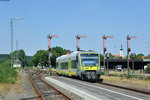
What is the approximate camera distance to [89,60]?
27047 millimetres

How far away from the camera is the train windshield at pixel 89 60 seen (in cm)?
2678

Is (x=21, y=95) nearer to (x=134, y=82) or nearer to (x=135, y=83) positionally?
(x=135, y=83)

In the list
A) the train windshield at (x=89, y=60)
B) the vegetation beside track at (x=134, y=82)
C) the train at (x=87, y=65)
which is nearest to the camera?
the vegetation beside track at (x=134, y=82)

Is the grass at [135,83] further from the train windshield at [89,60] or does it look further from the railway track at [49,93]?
the railway track at [49,93]

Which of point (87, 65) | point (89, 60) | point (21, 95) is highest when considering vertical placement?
point (89, 60)

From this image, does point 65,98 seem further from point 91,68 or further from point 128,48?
point 128,48

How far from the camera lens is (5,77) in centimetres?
2500

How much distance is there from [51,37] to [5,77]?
3056 cm

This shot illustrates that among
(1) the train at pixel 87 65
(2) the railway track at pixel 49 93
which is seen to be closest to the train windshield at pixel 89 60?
(1) the train at pixel 87 65

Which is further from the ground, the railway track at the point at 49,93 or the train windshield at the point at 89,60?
the train windshield at the point at 89,60

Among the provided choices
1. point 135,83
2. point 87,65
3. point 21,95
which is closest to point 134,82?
point 135,83

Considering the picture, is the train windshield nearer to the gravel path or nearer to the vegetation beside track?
the vegetation beside track

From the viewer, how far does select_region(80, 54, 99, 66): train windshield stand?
26781 mm

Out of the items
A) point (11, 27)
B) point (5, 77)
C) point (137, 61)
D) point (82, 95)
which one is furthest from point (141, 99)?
point (137, 61)
